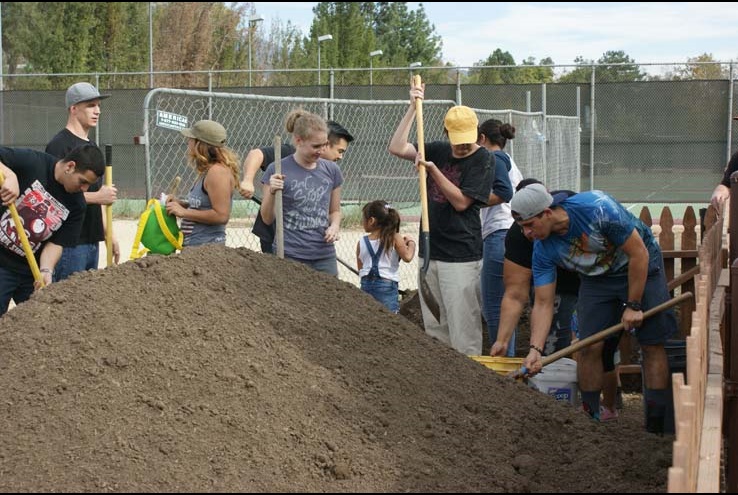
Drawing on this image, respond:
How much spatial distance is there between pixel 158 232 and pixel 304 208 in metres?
0.88

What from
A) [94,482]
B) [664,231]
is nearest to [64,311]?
[94,482]

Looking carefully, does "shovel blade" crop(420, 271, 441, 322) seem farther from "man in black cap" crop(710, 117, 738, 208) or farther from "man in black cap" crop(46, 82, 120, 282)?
"man in black cap" crop(710, 117, 738, 208)

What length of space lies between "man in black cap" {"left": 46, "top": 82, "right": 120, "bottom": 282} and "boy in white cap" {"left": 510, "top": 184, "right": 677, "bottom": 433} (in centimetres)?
243

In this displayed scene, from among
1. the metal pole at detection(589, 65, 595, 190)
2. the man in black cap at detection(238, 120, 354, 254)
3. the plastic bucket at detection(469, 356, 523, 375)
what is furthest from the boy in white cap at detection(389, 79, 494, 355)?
the metal pole at detection(589, 65, 595, 190)

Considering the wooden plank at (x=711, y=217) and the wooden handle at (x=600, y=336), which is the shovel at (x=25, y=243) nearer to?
the wooden handle at (x=600, y=336)

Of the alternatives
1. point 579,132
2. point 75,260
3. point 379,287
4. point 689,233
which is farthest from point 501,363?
point 579,132

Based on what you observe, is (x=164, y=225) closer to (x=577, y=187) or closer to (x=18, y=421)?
(x=18, y=421)

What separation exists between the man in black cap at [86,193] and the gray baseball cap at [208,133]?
1.81 feet

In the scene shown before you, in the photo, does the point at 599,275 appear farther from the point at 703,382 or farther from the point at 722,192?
the point at 722,192

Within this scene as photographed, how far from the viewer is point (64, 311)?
13.5 feet

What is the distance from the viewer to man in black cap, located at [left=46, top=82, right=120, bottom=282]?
549 cm

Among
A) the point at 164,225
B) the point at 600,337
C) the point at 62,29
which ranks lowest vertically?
the point at 600,337

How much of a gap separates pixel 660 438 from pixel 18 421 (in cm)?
262

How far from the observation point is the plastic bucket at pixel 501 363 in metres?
5.02
